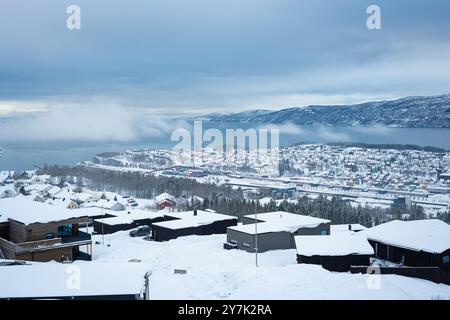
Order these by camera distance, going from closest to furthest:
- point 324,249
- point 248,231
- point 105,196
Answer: point 324,249 < point 248,231 < point 105,196

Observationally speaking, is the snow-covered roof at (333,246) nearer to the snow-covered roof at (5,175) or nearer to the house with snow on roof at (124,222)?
the house with snow on roof at (124,222)

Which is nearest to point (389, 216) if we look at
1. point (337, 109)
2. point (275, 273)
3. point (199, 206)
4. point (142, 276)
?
point (199, 206)

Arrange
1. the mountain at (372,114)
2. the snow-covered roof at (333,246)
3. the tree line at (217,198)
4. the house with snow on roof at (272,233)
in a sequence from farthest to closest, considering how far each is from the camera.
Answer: the mountain at (372,114) < the tree line at (217,198) < the house with snow on roof at (272,233) < the snow-covered roof at (333,246)

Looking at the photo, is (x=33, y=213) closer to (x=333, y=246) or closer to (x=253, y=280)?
(x=253, y=280)

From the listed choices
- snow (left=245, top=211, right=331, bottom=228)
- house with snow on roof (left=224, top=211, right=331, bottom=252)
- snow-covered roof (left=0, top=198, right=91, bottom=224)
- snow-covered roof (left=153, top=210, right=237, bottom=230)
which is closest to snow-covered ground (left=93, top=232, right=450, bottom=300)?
house with snow on roof (left=224, top=211, right=331, bottom=252)

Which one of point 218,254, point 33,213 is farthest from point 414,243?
point 33,213

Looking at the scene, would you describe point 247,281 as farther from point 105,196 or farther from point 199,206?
point 105,196

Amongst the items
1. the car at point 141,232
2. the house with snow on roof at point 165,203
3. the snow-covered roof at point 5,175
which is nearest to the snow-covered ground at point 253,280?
the car at point 141,232
